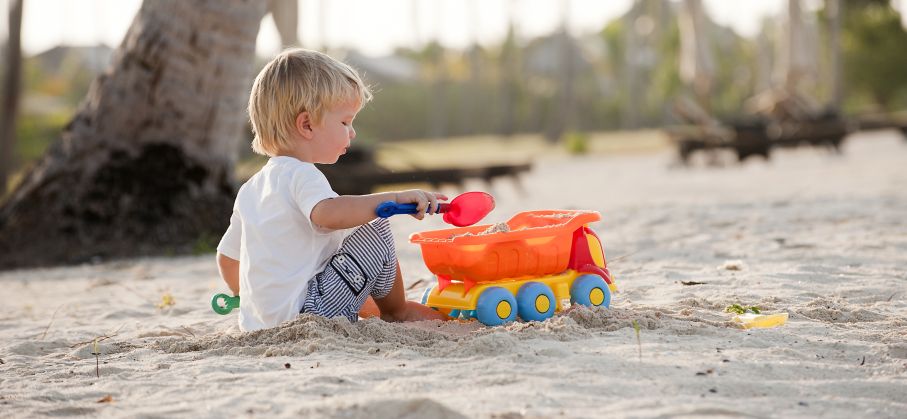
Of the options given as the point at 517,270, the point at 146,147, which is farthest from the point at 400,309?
the point at 146,147

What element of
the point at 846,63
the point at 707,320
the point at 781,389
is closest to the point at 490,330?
the point at 707,320

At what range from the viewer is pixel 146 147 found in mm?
7500

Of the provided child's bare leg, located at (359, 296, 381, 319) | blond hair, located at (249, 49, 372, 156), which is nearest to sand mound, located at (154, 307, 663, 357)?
child's bare leg, located at (359, 296, 381, 319)

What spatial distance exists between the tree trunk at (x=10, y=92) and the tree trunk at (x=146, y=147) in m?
5.78

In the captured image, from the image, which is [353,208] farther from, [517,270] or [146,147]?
[146,147]

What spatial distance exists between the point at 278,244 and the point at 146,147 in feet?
14.1

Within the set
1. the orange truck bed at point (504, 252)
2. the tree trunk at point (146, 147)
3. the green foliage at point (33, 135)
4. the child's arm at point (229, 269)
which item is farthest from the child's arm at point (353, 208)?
the green foliage at point (33, 135)

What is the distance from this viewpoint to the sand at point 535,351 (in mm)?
2615

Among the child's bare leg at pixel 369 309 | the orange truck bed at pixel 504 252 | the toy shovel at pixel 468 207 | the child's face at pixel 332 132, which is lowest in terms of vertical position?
the child's bare leg at pixel 369 309

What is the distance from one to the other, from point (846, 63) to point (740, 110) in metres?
10.9

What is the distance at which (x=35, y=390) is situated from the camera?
119 inches

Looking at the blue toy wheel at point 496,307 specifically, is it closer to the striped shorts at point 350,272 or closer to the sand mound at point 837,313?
the striped shorts at point 350,272

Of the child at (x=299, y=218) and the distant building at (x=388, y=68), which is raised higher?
the child at (x=299, y=218)

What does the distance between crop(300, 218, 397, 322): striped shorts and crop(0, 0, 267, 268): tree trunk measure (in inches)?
161
